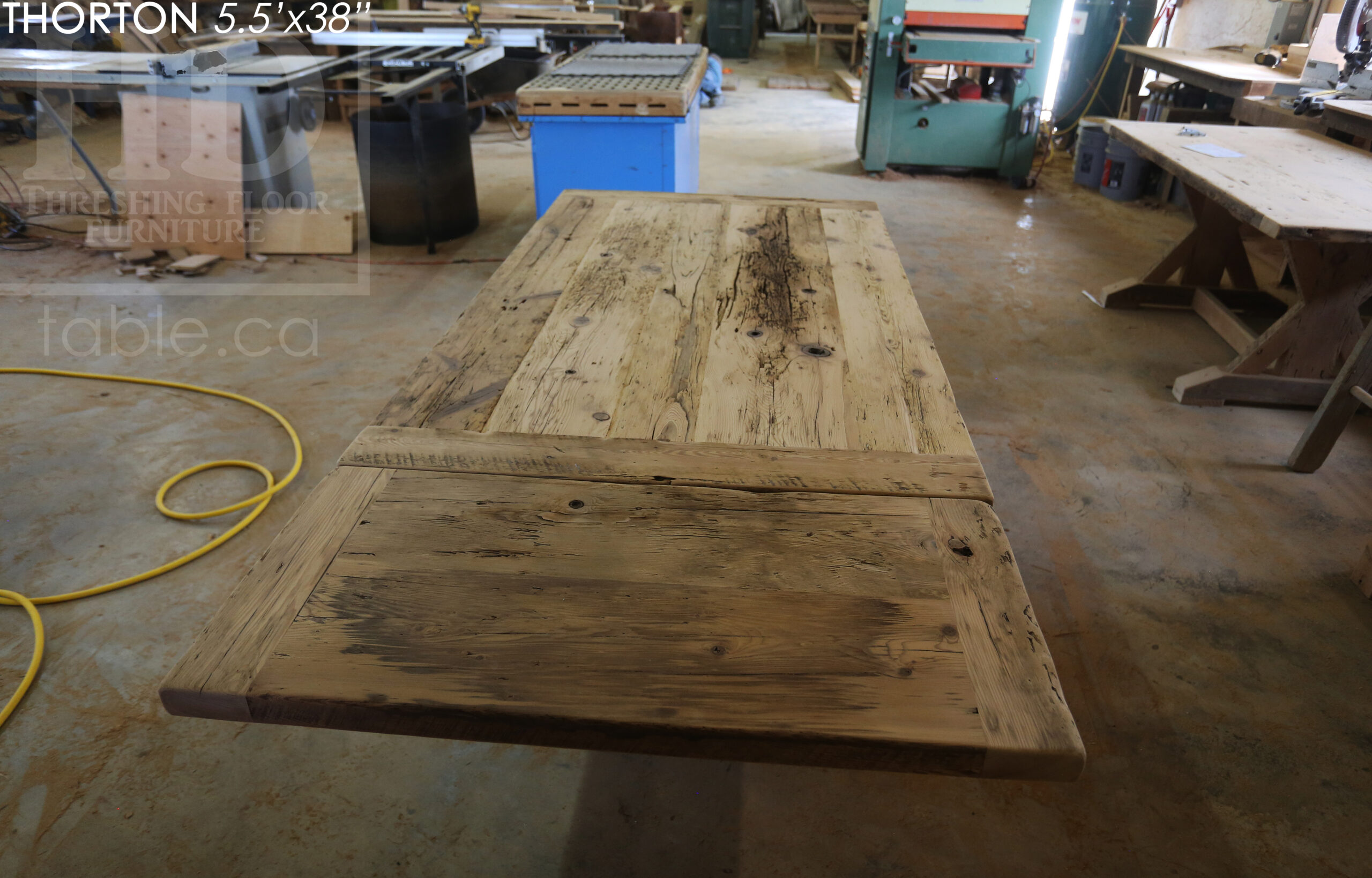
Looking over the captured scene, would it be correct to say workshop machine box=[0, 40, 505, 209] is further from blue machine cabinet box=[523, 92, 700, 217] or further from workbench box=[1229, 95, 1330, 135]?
workbench box=[1229, 95, 1330, 135]

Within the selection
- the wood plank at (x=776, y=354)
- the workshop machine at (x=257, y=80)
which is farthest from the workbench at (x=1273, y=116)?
the workshop machine at (x=257, y=80)

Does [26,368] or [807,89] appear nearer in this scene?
[26,368]

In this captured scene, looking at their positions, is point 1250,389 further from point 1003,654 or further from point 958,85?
point 958,85

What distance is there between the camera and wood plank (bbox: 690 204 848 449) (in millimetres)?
1245

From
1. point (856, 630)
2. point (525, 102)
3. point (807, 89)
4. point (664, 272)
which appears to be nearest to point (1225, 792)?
point (856, 630)

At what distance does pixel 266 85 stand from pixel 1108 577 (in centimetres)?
394

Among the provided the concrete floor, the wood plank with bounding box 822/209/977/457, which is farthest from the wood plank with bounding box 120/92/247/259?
the wood plank with bounding box 822/209/977/457

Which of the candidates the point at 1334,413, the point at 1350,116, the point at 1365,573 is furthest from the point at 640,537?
the point at 1350,116

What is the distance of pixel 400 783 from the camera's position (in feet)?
4.90

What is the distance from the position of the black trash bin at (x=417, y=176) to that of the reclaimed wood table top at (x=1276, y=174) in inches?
114

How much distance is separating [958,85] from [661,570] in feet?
17.0

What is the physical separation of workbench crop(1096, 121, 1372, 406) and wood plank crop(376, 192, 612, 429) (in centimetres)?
179

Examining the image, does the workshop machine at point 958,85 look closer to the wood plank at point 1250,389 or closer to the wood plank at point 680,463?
the wood plank at point 1250,389

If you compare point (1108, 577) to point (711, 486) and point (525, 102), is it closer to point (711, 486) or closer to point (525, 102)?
point (711, 486)
